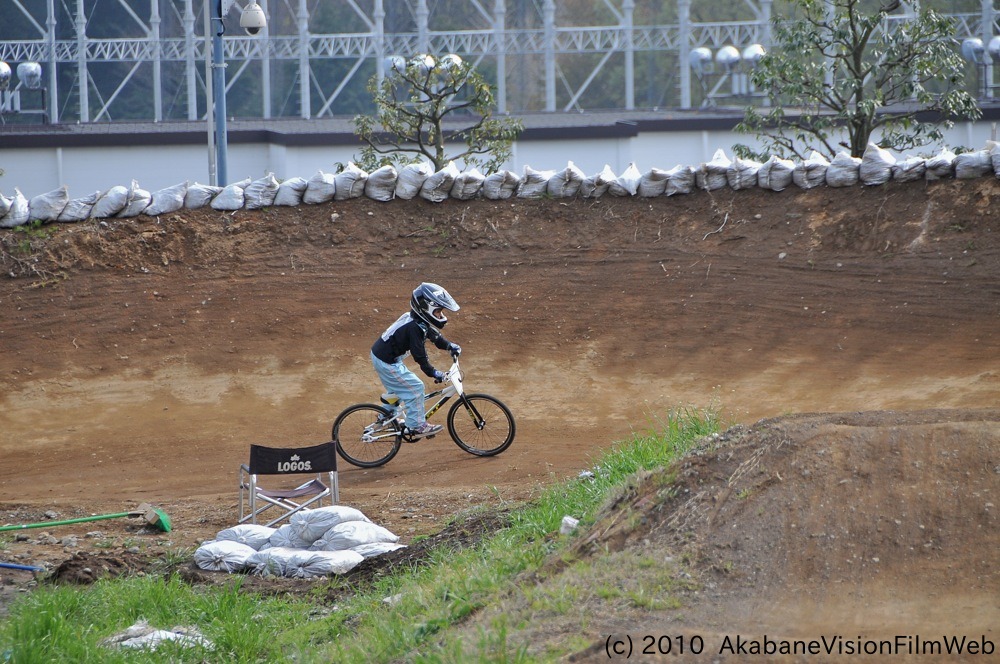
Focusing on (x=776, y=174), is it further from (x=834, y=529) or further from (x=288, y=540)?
(x=834, y=529)

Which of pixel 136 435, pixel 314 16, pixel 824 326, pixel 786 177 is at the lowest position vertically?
pixel 136 435

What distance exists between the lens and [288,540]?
337 inches

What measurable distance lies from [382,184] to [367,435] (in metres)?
7.61

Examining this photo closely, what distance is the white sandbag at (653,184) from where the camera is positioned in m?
17.3

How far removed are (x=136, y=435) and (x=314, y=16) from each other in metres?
21.4

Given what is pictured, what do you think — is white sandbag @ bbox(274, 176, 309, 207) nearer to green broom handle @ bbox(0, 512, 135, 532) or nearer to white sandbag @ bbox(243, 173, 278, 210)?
white sandbag @ bbox(243, 173, 278, 210)

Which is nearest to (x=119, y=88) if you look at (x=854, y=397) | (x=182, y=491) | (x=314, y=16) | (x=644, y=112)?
(x=314, y=16)

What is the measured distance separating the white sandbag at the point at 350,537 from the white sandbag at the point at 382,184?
9865 millimetres

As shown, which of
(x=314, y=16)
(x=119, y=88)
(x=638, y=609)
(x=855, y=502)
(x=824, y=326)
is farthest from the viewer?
(x=314, y=16)

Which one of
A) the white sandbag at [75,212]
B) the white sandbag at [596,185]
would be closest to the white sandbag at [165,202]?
the white sandbag at [75,212]

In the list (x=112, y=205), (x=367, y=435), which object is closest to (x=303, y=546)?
(x=367, y=435)

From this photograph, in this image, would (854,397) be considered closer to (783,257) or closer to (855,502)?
(783,257)

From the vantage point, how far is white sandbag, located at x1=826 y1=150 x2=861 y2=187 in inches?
656

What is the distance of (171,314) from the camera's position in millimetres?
15953
